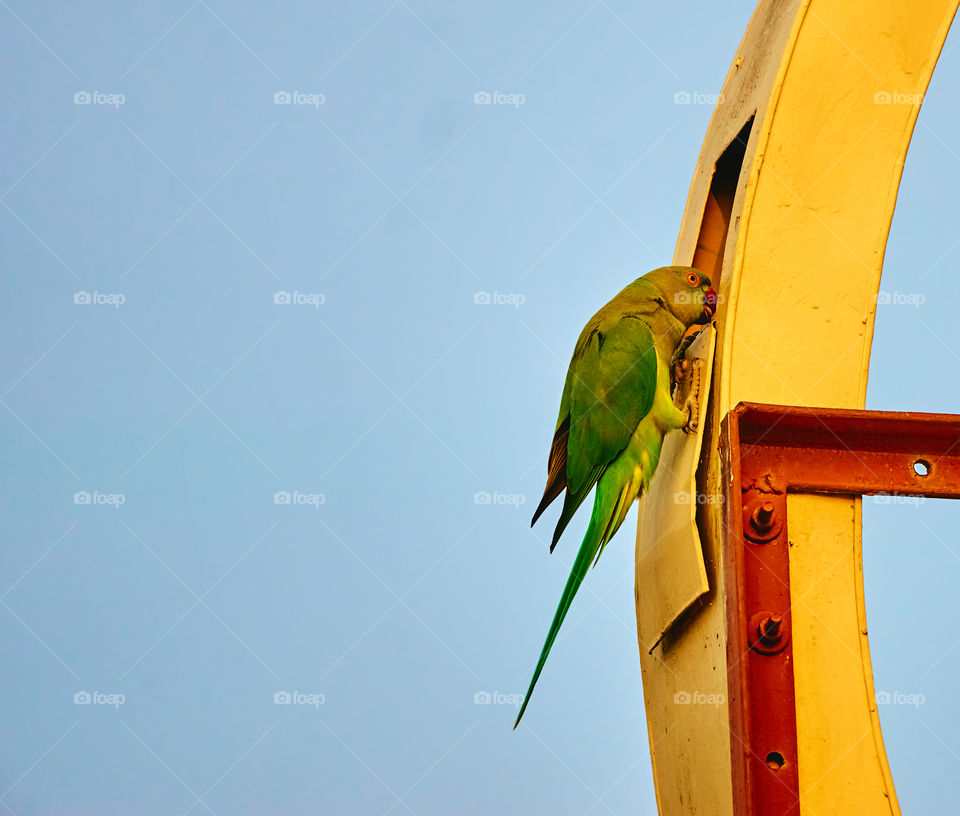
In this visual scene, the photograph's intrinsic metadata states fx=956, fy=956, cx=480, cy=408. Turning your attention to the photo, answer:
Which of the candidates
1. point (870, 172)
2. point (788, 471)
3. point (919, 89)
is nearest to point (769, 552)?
point (788, 471)

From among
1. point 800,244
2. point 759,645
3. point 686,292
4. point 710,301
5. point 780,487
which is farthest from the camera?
point 686,292

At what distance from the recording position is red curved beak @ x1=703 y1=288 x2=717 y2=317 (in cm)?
456

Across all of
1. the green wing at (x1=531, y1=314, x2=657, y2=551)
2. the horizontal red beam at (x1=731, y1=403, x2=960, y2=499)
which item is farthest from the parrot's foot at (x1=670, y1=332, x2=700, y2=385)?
the horizontal red beam at (x1=731, y1=403, x2=960, y2=499)

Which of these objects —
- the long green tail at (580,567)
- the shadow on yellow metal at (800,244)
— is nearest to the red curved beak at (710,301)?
the shadow on yellow metal at (800,244)

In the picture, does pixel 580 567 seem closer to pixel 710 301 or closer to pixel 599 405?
pixel 599 405

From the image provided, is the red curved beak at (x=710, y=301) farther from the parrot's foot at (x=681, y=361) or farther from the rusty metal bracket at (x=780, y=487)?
the rusty metal bracket at (x=780, y=487)

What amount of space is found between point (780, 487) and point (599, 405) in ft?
6.91

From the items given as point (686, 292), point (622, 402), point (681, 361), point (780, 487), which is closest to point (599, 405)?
point (622, 402)

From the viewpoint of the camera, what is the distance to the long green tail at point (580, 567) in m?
4.12

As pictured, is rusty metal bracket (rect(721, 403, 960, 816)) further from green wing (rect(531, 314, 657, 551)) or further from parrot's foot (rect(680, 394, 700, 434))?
green wing (rect(531, 314, 657, 551))

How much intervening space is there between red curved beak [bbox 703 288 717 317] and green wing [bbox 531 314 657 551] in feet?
1.97

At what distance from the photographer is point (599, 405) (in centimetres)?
531

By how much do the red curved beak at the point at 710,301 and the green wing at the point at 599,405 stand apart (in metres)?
0.60

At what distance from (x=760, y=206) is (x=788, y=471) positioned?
1170mm
